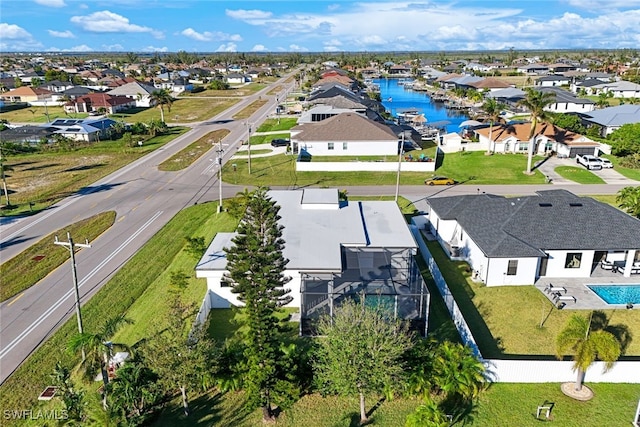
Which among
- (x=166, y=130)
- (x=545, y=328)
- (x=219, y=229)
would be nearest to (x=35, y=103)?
(x=166, y=130)

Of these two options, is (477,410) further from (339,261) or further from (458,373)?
(339,261)

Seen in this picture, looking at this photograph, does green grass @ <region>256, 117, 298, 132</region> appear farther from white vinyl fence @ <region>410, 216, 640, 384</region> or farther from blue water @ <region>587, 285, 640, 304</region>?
white vinyl fence @ <region>410, 216, 640, 384</region>

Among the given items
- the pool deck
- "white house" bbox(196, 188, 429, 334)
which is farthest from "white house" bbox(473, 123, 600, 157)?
"white house" bbox(196, 188, 429, 334)

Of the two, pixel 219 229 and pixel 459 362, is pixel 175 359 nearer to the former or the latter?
pixel 459 362

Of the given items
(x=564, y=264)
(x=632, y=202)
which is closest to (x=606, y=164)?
(x=632, y=202)

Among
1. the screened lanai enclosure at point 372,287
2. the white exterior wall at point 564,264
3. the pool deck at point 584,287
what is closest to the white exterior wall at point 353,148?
the screened lanai enclosure at point 372,287
